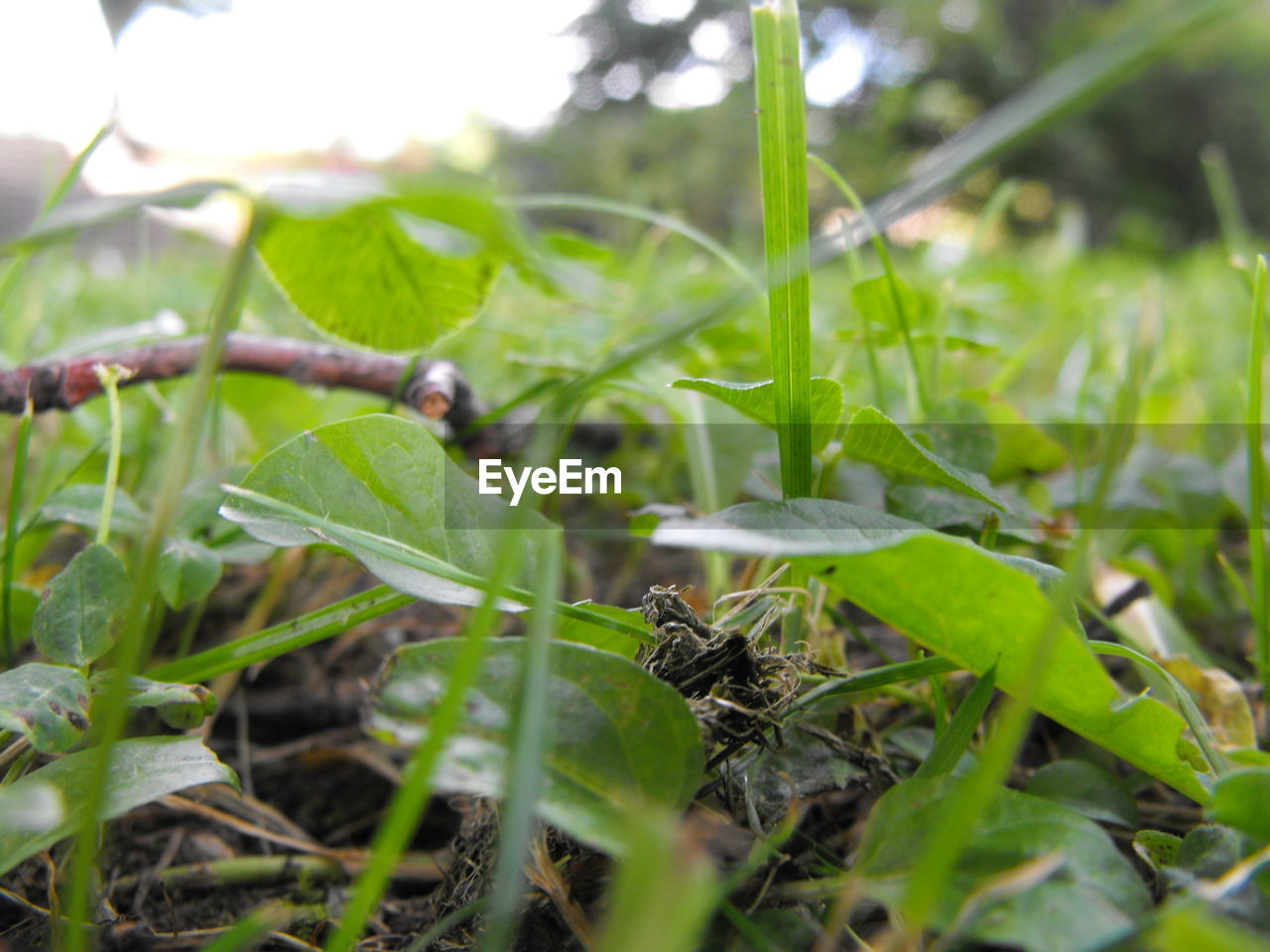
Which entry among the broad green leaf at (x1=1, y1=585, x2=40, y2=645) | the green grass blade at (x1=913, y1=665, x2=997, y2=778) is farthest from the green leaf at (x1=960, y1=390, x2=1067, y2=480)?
the broad green leaf at (x1=1, y1=585, x2=40, y2=645)

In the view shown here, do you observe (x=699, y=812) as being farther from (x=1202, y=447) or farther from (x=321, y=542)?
(x=1202, y=447)

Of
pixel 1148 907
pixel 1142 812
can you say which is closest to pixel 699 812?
pixel 1148 907

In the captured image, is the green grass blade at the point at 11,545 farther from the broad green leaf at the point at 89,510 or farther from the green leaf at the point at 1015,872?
the green leaf at the point at 1015,872

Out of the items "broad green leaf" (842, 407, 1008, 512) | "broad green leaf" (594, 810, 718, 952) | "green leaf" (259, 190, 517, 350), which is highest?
"green leaf" (259, 190, 517, 350)

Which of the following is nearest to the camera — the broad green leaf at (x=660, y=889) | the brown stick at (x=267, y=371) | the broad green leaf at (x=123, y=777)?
the broad green leaf at (x=660, y=889)

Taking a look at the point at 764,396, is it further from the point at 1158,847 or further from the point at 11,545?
the point at 11,545

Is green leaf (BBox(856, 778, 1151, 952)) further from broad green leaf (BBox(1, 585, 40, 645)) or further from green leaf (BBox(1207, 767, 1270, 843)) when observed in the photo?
broad green leaf (BBox(1, 585, 40, 645))

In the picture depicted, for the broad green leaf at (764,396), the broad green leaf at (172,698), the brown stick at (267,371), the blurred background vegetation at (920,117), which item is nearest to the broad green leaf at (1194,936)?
the broad green leaf at (764,396)
